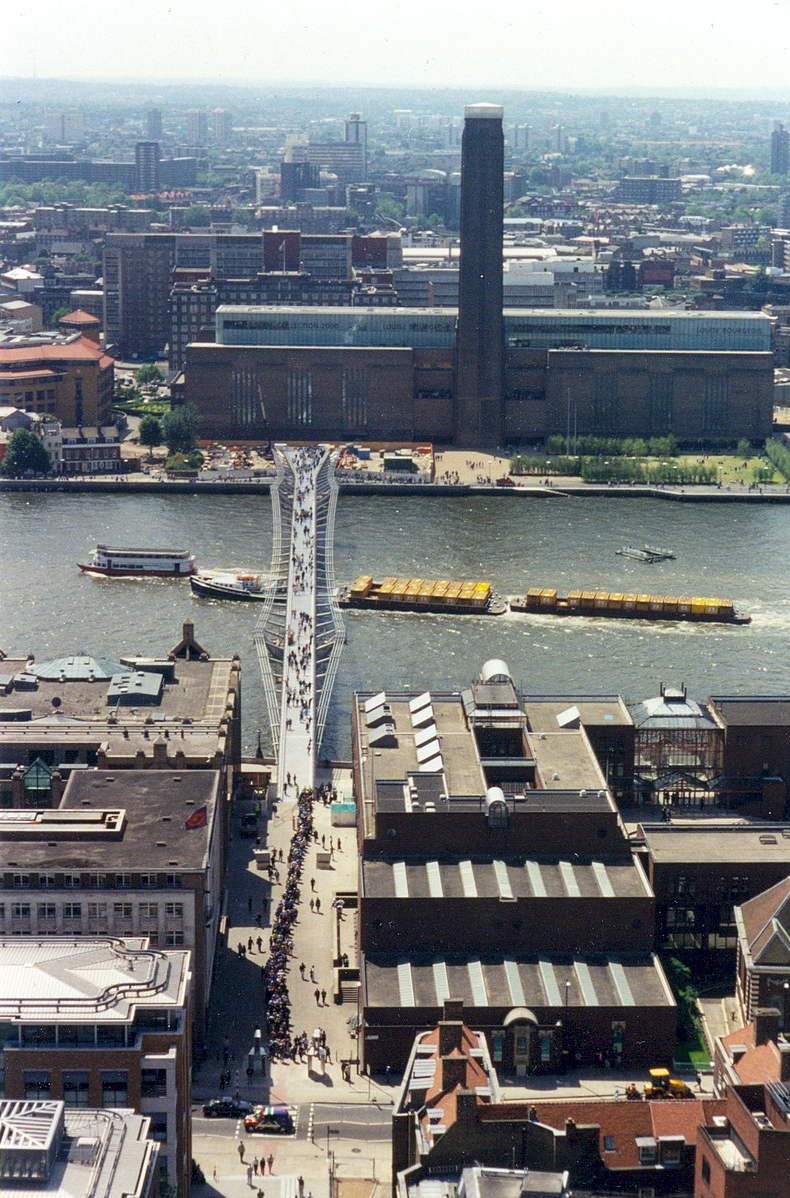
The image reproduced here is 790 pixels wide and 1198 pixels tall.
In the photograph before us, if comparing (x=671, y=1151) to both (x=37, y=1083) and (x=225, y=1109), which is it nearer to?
(x=225, y=1109)

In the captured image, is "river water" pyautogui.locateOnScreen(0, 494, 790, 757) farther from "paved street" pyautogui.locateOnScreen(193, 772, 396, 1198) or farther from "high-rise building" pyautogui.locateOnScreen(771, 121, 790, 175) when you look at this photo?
"high-rise building" pyautogui.locateOnScreen(771, 121, 790, 175)

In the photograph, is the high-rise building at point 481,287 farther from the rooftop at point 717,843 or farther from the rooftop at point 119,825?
the rooftop at point 119,825

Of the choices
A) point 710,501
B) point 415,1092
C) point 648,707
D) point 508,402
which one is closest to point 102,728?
point 648,707

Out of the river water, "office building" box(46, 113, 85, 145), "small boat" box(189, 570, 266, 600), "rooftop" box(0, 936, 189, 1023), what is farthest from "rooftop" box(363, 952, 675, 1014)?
"office building" box(46, 113, 85, 145)

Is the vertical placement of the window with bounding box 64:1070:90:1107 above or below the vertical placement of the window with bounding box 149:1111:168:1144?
above

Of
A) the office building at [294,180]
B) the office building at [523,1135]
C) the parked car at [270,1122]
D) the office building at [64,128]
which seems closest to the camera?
the office building at [523,1135]

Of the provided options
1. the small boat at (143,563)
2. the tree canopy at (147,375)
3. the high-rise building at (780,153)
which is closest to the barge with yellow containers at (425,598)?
the small boat at (143,563)

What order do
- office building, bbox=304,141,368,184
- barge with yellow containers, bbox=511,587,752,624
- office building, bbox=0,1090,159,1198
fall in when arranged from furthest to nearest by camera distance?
office building, bbox=304,141,368,184 → barge with yellow containers, bbox=511,587,752,624 → office building, bbox=0,1090,159,1198

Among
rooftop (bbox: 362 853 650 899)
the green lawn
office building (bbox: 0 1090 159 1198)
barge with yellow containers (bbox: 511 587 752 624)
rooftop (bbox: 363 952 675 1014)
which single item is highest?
office building (bbox: 0 1090 159 1198)
